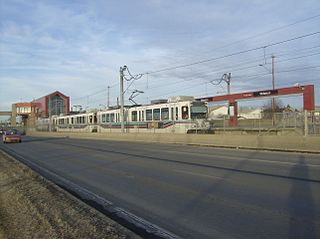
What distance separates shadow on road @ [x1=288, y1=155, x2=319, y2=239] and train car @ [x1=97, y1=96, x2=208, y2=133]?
79.0 feet

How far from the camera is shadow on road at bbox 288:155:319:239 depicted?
5793 mm

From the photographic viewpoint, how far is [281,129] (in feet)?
87.5

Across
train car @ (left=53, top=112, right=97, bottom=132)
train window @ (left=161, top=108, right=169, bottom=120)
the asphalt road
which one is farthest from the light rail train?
the asphalt road

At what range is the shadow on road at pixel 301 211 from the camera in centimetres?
579

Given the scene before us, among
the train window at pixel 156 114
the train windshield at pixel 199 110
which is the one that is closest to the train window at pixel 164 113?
the train window at pixel 156 114

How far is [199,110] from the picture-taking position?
3484 centimetres

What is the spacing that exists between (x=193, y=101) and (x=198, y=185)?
24.5m

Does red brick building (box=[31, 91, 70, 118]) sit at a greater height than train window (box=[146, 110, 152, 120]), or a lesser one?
greater

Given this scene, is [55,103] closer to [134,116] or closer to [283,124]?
[134,116]

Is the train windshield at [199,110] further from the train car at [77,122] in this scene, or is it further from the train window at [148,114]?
the train car at [77,122]

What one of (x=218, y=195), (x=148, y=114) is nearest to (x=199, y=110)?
(x=148, y=114)

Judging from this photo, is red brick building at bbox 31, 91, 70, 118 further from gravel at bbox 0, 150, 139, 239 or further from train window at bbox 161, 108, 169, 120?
gravel at bbox 0, 150, 139, 239

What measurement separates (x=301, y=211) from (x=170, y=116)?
28.5 metres

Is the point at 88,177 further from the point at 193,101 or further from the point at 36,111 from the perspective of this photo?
the point at 36,111
